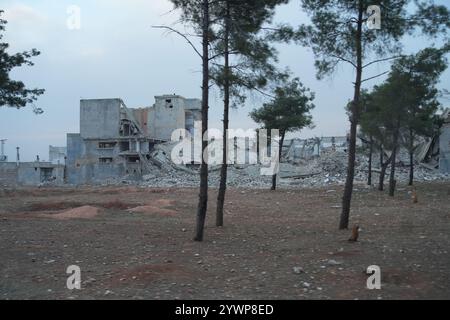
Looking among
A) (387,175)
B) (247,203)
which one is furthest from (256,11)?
(387,175)

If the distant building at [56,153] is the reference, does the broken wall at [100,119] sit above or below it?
above

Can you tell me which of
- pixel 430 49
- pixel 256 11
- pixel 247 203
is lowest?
pixel 247 203

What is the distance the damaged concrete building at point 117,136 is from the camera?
50188mm

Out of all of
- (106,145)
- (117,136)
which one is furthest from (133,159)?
(106,145)

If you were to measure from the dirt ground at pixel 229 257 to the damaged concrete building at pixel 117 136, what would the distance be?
35435 millimetres

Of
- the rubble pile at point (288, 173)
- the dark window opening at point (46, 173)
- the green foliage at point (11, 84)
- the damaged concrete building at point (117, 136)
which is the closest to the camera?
the green foliage at point (11, 84)

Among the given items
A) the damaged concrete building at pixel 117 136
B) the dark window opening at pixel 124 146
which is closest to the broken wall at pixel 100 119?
the damaged concrete building at pixel 117 136

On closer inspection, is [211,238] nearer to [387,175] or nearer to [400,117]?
[400,117]

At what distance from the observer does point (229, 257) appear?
8.59 metres

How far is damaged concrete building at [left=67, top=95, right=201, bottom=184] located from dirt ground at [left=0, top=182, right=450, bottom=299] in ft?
116

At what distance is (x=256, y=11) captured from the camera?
35.9ft

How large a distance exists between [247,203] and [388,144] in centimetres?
1057

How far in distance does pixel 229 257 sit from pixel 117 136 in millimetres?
45824

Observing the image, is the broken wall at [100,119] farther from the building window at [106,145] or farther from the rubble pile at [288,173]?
the rubble pile at [288,173]
